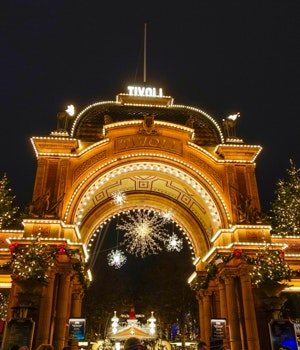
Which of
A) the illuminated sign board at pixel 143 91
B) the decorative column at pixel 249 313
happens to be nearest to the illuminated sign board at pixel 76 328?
the decorative column at pixel 249 313

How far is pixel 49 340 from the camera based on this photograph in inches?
623

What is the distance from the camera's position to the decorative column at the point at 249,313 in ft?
52.9

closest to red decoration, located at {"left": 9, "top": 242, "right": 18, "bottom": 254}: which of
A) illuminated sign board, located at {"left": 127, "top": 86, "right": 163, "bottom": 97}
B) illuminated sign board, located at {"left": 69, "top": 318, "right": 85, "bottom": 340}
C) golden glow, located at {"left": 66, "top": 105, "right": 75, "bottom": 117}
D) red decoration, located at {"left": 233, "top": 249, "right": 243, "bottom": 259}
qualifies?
illuminated sign board, located at {"left": 69, "top": 318, "right": 85, "bottom": 340}

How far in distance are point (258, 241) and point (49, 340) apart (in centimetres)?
1075

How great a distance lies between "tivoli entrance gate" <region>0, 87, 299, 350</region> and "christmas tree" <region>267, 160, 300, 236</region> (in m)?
7.50

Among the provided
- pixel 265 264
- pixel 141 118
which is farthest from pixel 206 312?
pixel 141 118

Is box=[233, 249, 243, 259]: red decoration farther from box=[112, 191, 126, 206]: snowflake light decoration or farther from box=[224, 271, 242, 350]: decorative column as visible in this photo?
box=[112, 191, 126, 206]: snowflake light decoration

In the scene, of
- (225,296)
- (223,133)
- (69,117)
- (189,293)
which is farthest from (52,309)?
(189,293)

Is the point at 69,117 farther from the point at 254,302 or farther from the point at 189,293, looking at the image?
the point at 189,293

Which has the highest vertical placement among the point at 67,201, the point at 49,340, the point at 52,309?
the point at 67,201

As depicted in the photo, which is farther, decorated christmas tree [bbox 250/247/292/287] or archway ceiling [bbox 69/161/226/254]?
archway ceiling [bbox 69/161/226/254]

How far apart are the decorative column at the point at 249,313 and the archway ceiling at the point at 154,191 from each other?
141 inches

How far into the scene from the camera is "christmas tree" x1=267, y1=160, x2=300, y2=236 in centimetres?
2752

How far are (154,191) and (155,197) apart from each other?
426mm
